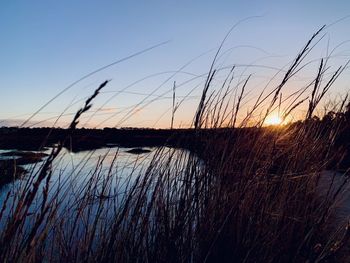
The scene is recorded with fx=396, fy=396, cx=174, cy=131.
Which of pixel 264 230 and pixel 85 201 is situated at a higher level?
pixel 85 201

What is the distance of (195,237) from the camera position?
186 centimetres

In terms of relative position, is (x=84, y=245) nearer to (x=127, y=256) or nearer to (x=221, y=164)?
(x=127, y=256)

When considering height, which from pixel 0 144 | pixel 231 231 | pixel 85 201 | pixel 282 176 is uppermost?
pixel 0 144

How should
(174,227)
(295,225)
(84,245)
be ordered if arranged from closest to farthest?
(84,245)
(174,227)
(295,225)

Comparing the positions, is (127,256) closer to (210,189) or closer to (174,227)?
(174,227)

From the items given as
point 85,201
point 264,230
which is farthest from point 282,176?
point 85,201

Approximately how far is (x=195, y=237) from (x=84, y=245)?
515 mm

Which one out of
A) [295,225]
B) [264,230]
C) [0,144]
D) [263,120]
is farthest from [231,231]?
[0,144]

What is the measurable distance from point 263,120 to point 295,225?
0.60 metres

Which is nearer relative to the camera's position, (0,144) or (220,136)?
(0,144)

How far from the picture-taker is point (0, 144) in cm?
167

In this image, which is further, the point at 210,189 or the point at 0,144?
the point at 210,189

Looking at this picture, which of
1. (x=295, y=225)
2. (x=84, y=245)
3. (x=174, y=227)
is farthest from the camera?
(x=295, y=225)

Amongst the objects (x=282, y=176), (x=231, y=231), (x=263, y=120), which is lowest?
(x=231, y=231)
